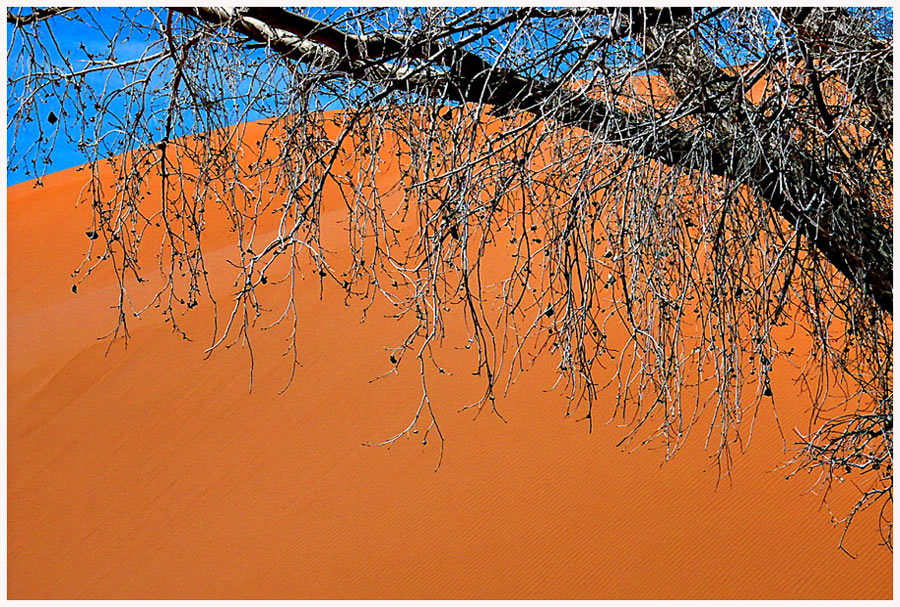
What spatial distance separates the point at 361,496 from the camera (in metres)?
6.18

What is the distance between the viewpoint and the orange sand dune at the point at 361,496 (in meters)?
5.40

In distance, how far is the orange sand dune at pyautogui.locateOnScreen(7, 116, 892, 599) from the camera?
540 cm

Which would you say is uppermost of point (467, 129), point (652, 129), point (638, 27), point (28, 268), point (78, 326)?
point (28, 268)

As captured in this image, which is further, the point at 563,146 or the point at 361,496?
the point at 361,496

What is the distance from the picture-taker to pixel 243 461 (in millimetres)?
6629

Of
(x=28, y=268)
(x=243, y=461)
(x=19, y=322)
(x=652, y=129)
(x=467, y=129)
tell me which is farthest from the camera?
(x=28, y=268)

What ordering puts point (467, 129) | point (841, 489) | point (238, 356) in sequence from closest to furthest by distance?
point (467, 129) < point (841, 489) < point (238, 356)

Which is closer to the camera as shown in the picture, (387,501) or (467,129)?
(467,129)

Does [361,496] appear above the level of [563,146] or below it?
above

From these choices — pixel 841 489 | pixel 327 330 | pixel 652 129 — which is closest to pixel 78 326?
pixel 327 330

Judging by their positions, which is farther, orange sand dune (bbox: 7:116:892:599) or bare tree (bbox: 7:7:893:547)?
orange sand dune (bbox: 7:116:892:599)

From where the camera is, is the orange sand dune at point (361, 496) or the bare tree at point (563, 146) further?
the orange sand dune at point (361, 496)

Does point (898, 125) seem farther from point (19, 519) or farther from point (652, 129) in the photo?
point (19, 519)

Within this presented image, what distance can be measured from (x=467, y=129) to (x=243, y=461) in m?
5.13
